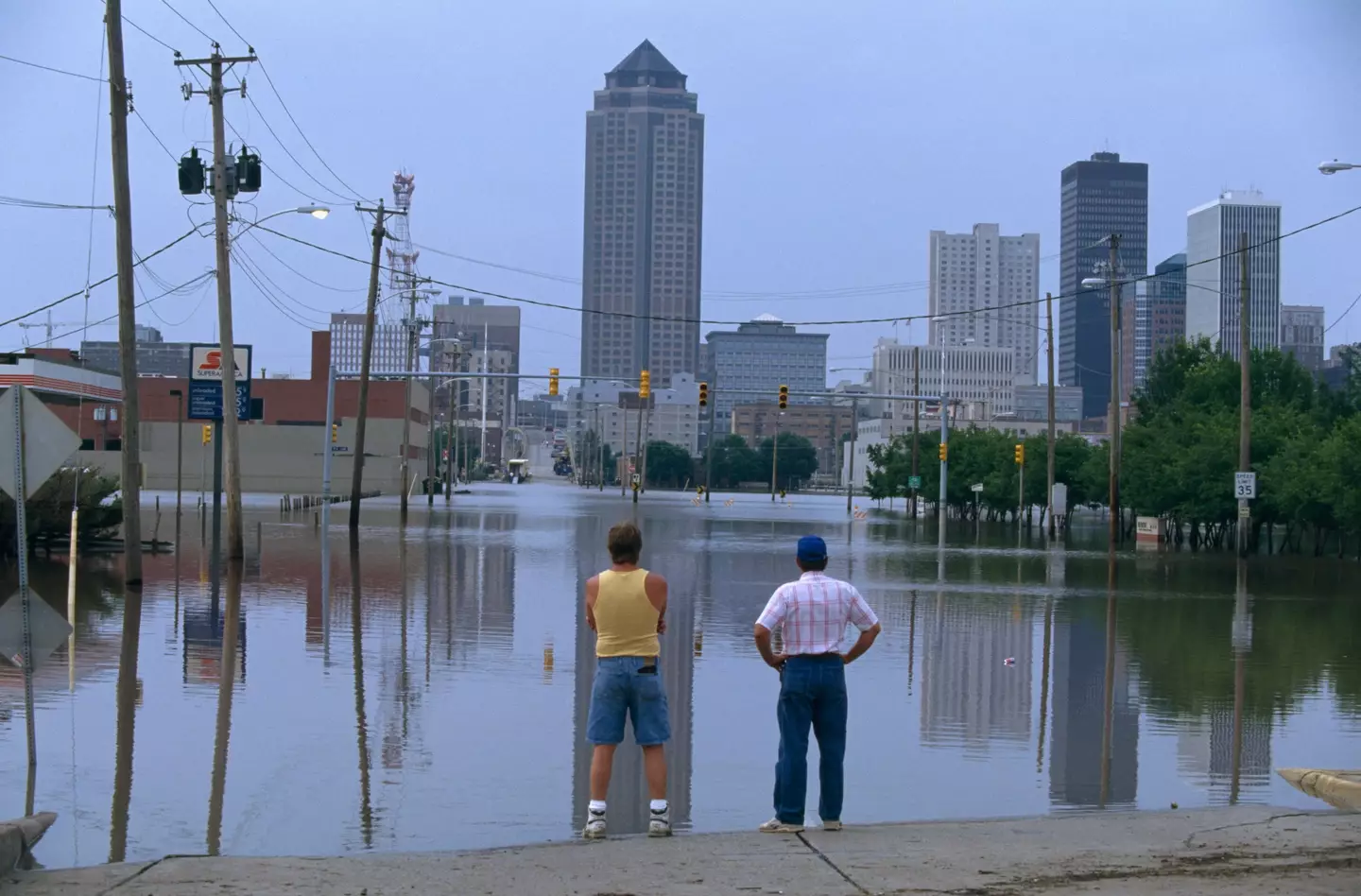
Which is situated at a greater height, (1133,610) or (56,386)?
(56,386)

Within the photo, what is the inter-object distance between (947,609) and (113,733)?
16.4 metres

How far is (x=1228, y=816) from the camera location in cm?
945

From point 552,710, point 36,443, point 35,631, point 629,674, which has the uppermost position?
point 36,443

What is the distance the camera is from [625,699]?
9125mm

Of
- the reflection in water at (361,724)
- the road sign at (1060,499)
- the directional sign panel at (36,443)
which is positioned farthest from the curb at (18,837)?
the road sign at (1060,499)

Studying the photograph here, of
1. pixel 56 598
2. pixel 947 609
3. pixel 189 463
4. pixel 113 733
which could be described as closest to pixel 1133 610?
pixel 947 609

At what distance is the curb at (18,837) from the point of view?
781 cm

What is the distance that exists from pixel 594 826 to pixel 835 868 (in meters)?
1.47

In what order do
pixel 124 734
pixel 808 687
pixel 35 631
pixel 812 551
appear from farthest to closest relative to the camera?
pixel 35 631
pixel 124 734
pixel 812 551
pixel 808 687

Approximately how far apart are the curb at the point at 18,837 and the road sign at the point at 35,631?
520cm

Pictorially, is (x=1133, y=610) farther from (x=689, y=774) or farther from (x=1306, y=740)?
(x=689, y=774)

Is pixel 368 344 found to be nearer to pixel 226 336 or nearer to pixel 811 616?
pixel 226 336

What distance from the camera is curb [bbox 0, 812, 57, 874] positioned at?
7.81 metres

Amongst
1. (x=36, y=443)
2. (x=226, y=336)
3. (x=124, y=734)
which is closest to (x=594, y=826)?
(x=124, y=734)
